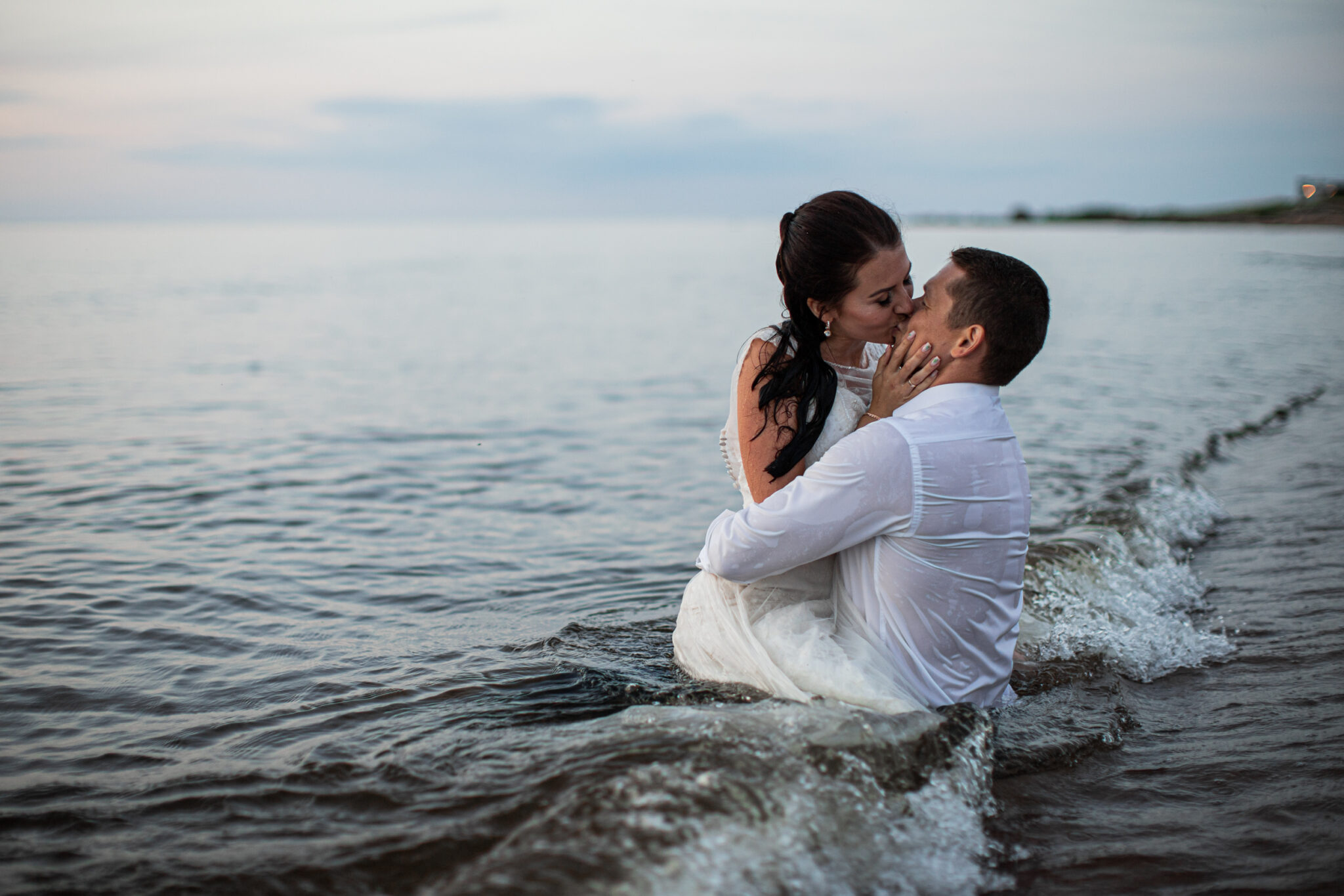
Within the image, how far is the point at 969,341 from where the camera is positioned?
3352 millimetres

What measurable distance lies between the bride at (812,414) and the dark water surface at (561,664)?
18 centimetres

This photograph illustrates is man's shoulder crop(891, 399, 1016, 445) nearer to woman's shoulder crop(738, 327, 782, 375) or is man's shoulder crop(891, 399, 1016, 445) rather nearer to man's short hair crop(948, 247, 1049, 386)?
man's short hair crop(948, 247, 1049, 386)

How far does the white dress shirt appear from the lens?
328cm

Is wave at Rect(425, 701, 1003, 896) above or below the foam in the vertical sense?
above

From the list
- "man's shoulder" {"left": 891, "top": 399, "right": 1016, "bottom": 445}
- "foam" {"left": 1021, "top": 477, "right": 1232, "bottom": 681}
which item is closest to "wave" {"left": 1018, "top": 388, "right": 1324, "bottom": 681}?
"foam" {"left": 1021, "top": 477, "right": 1232, "bottom": 681}

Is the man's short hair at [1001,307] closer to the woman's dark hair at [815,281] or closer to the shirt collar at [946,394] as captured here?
the shirt collar at [946,394]

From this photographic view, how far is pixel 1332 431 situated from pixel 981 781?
35.4 ft

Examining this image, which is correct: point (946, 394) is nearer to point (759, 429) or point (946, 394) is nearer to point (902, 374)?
point (902, 374)

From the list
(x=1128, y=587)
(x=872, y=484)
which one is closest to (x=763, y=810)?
(x=872, y=484)

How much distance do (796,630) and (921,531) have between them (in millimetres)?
680

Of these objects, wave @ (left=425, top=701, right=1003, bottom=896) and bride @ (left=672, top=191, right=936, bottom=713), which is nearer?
wave @ (left=425, top=701, right=1003, bottom=896)

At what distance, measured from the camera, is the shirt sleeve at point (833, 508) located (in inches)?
128

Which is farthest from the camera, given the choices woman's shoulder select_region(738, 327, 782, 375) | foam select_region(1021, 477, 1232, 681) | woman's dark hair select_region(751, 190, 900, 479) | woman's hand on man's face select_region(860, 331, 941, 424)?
foam select_region(1021, 477, 1232, 681)

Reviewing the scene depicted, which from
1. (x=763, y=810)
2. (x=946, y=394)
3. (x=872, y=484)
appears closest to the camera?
(x=763, y=810)
